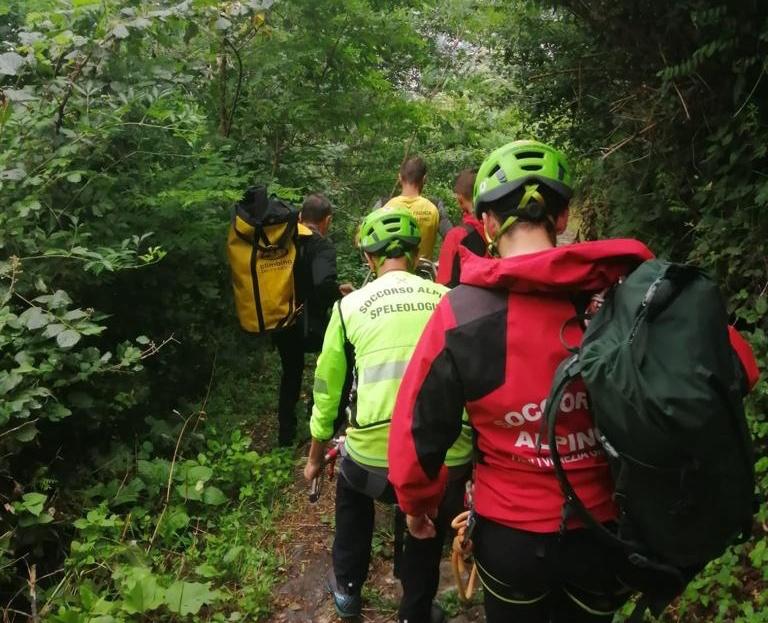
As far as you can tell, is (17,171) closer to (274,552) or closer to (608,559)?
(274,552)

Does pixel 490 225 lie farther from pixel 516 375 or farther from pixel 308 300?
pixel 308 300

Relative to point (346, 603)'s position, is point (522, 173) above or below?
above

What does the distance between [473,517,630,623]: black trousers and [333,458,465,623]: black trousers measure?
0.72 meters

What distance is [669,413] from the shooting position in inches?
64.2

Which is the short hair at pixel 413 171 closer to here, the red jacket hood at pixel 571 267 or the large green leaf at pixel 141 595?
the large green leaf at pixel 141 595

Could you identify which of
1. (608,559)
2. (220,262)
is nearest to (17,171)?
(220,262)

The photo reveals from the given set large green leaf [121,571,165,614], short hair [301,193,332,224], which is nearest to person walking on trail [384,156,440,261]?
short hair [301,193,332,224]

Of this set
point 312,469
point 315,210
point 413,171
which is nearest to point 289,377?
point 315,210

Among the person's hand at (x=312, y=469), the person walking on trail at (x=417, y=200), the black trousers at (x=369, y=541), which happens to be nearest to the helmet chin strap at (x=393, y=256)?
Answer: the black trousers at (x=369, y=541)

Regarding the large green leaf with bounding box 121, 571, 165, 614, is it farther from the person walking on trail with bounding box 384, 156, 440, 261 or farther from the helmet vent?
the person walking on trail with bounding box 384, 156, 440, 261

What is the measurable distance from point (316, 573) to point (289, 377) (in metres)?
1.84

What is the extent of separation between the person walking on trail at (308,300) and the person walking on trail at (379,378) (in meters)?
1.88

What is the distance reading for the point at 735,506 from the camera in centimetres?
177

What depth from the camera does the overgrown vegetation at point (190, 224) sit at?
3711 mm
